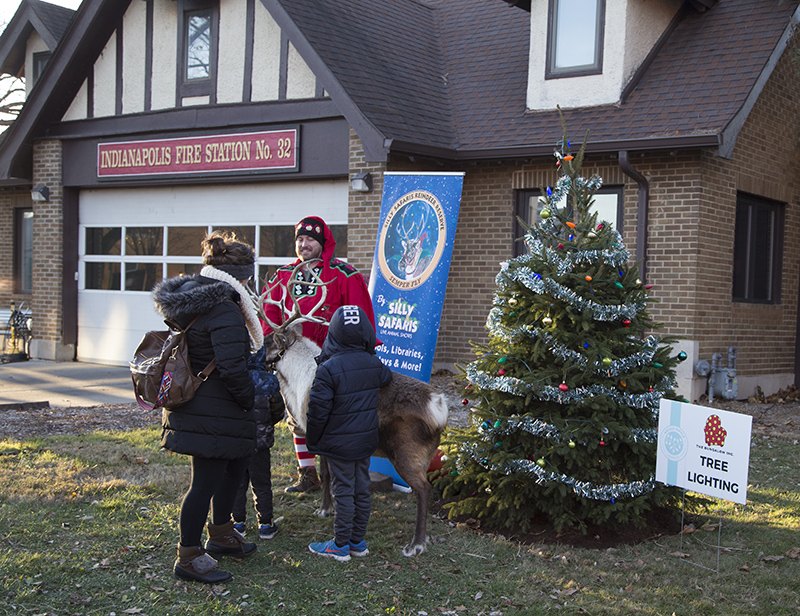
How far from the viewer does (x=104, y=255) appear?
1477 centimetres

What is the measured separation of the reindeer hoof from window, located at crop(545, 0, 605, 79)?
8.40 m

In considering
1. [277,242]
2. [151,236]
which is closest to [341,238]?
[277,242]

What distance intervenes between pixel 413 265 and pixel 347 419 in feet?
6.40

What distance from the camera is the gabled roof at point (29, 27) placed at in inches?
647

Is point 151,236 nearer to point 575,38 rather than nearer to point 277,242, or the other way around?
point 277,242

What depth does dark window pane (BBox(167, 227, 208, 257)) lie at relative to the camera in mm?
13742

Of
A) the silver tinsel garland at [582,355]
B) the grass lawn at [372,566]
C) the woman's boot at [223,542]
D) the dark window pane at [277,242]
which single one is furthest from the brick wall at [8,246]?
the silver tinsel garland at [582,355]

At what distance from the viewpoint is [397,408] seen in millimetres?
5383

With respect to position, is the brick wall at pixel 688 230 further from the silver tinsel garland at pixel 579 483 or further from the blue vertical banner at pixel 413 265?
the silver tinsel garland at pixel 579 483

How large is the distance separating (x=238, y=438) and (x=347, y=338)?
94 centimetres

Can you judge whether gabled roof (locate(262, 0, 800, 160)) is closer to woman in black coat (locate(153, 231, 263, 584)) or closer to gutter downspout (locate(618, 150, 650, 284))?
gutter downspout (locate(618, 150, 650, 284))

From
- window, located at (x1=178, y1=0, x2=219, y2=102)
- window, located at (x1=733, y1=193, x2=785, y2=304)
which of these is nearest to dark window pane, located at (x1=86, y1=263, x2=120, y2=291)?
window, located at (x1=178, y1=0, x2=219, y2=102)

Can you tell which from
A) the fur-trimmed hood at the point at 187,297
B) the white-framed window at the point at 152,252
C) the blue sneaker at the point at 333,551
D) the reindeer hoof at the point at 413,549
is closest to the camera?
the fur-trimmed hood at the point at 187,297

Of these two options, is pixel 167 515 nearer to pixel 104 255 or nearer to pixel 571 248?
pixel 571 248
